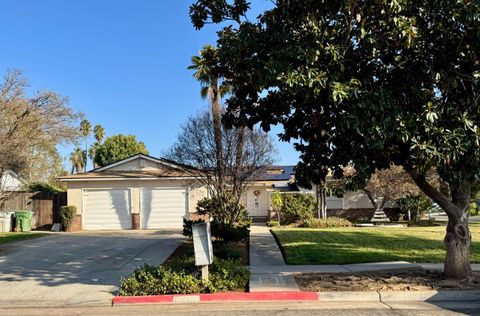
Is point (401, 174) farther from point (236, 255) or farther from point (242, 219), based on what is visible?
point (236, 255)

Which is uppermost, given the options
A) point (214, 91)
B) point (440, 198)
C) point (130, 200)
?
point (214, 91)

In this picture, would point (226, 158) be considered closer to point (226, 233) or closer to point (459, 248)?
point (226, 233)

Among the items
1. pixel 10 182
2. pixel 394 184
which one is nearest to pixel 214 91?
pixel 394 184

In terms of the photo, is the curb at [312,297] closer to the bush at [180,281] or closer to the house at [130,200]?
the bush at [180,281]

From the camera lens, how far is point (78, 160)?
69.2m

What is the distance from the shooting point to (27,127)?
23.3 m

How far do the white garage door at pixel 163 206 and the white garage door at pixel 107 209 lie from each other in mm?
902

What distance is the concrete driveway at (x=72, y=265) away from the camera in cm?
986

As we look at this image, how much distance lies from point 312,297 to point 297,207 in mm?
17837

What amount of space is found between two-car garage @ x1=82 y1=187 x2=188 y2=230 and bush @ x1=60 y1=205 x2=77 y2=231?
780 millimetres

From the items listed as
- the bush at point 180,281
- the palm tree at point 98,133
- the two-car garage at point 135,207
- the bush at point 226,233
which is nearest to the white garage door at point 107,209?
the two-car garage at point 135,207

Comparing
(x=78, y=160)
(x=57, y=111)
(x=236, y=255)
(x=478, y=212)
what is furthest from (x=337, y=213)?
(x=78, y=160)

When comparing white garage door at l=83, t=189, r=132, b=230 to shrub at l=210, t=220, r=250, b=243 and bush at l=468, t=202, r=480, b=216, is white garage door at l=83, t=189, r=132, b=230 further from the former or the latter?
bush at l=468, t=202, r=480, b=216

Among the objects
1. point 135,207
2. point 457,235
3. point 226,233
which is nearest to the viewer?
point 457,235
